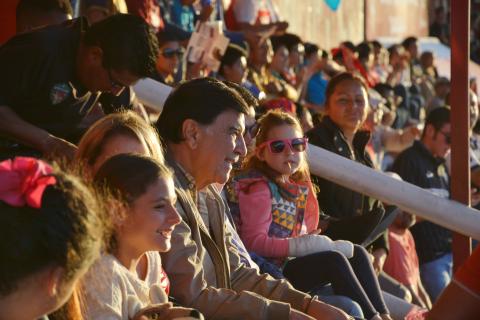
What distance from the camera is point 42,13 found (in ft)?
18.7

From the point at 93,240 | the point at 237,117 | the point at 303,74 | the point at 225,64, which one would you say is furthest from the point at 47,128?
the point at 303,74

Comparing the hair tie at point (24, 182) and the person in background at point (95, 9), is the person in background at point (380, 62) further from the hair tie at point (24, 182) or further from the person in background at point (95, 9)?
the hair tie at point (24, 182)

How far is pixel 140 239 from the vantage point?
3.64 meters

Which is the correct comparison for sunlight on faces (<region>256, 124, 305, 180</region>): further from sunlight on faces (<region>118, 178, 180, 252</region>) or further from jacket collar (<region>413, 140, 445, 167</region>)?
jacket collar (<region>413, 140, 445, 167</region>)

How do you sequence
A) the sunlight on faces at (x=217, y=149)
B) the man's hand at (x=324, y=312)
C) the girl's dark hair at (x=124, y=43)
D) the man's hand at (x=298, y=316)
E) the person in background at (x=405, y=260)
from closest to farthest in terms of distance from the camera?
the man's hand at (x=298, y=316) < the man's hand at (x=324, y=312) < the sunlight on faces at (x=217, y=149) < the girl's dark hair at (x=124, y=43) < the person in background at (x=405, y=260)

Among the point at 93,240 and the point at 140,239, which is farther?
the point at 140,239

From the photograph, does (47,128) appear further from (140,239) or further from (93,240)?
(93,240)

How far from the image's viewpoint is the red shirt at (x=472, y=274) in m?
3.05

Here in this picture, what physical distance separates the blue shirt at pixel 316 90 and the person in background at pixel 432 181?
201cm

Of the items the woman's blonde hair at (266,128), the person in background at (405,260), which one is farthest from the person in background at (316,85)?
the woman's blonde hair at (266,128)

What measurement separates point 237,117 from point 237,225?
3.43 ft

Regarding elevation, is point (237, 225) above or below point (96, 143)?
below

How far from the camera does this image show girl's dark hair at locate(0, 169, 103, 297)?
2568mm

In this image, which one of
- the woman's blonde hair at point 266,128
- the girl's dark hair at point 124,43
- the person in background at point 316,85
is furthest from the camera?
the person in background at point 316,85
